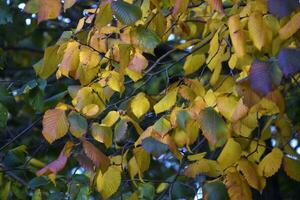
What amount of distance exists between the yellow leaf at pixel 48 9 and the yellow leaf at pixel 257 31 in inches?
27.4

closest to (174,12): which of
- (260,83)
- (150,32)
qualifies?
(150,32)

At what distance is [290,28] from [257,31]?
0.12 meters

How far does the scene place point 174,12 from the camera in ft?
8.02

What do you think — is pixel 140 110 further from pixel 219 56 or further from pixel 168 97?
pixel 219 56

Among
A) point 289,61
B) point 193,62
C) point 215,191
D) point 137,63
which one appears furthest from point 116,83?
point 289,61

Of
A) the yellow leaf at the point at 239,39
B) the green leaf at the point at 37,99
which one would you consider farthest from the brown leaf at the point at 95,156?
the green leaf at the point at 37,99

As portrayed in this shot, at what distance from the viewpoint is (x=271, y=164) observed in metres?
2.56

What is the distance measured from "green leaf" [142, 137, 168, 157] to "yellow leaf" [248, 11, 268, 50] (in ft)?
1.53

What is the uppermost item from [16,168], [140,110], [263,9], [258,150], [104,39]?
[263,9]

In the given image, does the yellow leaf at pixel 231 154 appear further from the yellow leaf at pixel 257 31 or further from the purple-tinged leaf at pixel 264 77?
the purple-tinged leaf at pixel 264 77

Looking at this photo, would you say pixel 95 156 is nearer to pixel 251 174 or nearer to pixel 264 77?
pixel 251 174

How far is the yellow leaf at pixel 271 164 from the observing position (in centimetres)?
255

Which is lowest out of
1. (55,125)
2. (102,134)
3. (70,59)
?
(102,134)

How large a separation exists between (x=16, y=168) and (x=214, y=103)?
1.32 metres
